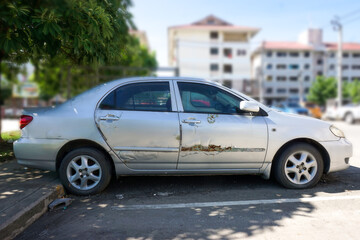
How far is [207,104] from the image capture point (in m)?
4.27

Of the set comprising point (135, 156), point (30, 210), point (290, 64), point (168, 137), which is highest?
point (290, 64)

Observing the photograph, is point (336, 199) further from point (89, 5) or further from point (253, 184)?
point (89, 5)

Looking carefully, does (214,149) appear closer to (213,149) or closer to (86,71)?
(213,149)

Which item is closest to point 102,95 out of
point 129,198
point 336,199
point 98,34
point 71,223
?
point 98,34

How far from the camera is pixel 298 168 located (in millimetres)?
4293

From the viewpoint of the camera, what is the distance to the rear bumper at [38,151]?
4.09 meters

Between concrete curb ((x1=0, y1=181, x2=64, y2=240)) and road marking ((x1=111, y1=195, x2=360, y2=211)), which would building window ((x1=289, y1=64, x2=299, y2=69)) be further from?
concrete curb ((x1=0, y1=181, x2=64, y2=240))

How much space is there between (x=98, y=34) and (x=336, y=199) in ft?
12.8

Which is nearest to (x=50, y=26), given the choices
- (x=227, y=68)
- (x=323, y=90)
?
(x=227, y=68)

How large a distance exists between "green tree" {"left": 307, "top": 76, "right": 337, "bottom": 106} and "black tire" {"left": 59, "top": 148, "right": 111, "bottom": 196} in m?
55.9

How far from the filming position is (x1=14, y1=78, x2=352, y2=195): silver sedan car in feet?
13.4

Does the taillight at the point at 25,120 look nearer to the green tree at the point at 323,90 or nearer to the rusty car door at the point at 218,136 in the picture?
the rusty car door at the point at 218,136

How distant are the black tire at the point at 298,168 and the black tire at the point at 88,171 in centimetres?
241

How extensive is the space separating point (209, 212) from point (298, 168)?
5.20 ft
